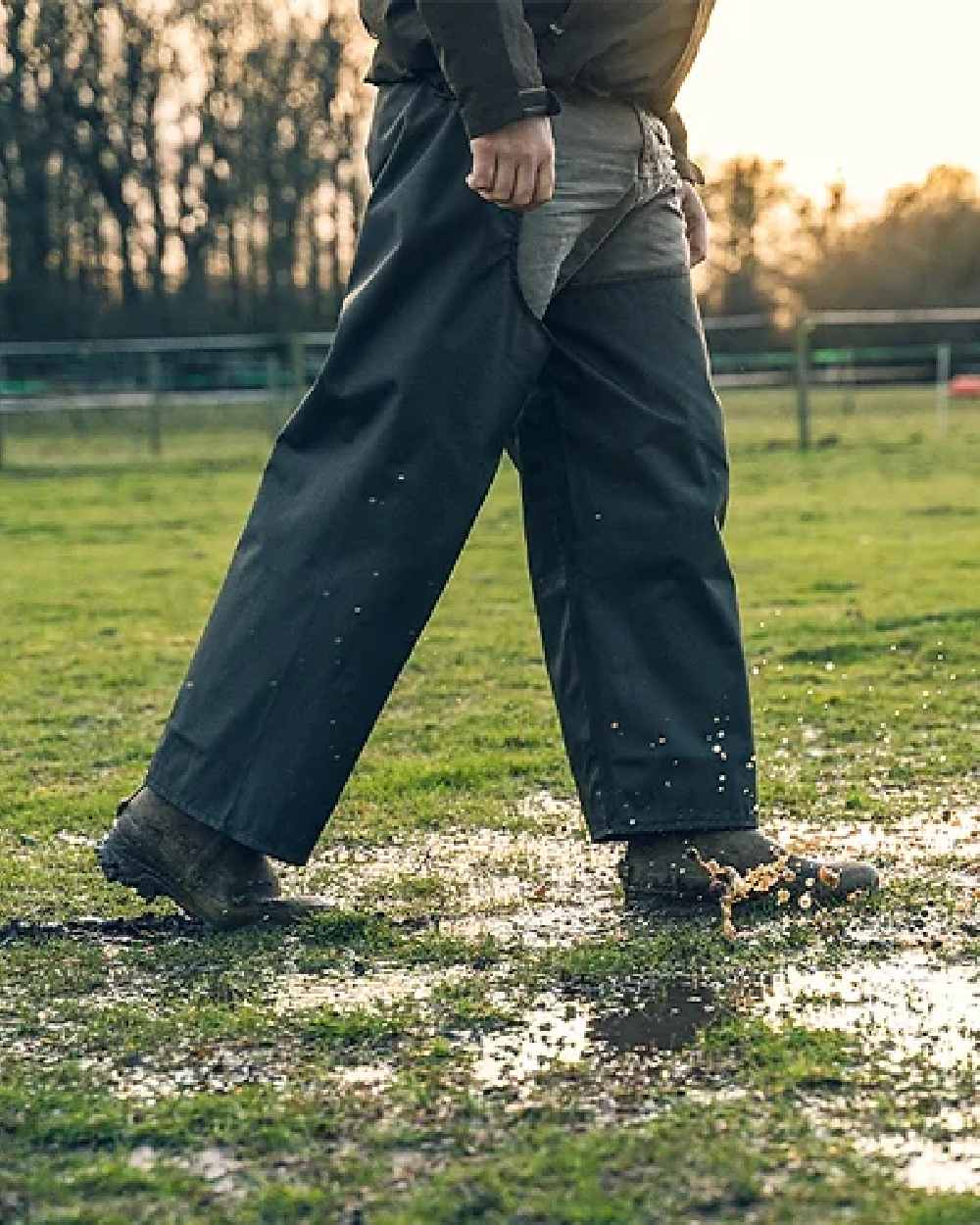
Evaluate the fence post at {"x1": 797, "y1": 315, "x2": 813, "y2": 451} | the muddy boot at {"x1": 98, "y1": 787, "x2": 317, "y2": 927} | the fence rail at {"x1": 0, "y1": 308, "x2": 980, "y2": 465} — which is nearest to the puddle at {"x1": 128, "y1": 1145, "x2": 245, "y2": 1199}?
the muddy boot at {"x1": 98, "y1": 787, "x2": 317, "y2": 927}

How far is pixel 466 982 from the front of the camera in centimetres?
255

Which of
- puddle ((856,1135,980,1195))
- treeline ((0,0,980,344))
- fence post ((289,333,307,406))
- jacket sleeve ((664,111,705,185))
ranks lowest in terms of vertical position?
puddle ((856,1135,980,1195))

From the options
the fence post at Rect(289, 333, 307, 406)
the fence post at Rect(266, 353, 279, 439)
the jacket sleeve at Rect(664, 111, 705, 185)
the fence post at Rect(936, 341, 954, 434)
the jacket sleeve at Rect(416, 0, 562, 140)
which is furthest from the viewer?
the fence post at Rect(936, 341, 954, 434)

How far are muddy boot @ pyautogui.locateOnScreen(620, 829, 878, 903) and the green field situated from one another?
54 millimetres

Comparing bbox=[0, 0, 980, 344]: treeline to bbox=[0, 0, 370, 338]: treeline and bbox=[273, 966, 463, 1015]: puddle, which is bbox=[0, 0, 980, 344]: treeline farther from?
bbox=[273, 966, 463, 1015]: puddle

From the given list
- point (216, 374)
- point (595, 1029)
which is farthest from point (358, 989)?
point (216, 374)

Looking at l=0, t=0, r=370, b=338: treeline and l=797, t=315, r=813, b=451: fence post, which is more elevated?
l=0, t=0, r=370, b=338: treeline

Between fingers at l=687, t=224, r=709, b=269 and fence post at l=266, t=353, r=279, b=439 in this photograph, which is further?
fence post at l=266, t=353, r=279, b=439

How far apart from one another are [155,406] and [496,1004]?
1638 centimetres

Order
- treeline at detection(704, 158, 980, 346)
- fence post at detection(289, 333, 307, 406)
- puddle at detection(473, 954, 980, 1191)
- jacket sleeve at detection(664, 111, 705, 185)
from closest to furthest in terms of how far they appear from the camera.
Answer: puddle at detection(473, 954, 980, 1191) → jacket sleeve at detection(664, 111, 705, 185) → fence post at detection(289, 333, 307, 406) → treeline at detection(704, 158, 980, 346)

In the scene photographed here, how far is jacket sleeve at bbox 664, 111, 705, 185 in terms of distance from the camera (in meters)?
3.07

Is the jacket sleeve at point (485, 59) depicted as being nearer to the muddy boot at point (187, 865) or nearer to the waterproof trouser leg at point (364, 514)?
the waterproof trouser leg at point (364, 514)

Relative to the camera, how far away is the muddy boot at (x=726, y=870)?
2.88 meters

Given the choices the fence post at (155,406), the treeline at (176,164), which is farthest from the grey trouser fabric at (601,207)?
the treeline at (176,164)
